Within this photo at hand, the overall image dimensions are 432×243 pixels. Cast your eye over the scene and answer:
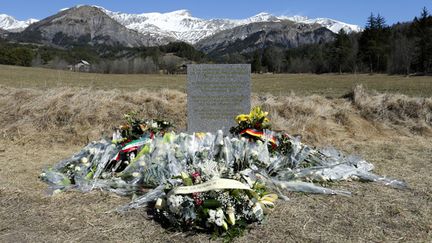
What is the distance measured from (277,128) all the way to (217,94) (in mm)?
2021

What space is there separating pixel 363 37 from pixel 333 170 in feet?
277

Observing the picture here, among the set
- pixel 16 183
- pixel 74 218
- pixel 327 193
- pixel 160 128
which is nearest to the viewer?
pixel 74 218

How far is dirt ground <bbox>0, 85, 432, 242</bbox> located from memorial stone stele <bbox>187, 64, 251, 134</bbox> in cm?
183

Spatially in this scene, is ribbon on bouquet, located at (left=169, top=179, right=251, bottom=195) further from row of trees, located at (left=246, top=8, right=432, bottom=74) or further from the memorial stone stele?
row of trees, located at (left=246, top=8, right=432, bottom=74)

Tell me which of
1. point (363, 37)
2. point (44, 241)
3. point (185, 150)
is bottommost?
point (44, 241)

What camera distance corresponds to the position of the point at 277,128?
376 inches

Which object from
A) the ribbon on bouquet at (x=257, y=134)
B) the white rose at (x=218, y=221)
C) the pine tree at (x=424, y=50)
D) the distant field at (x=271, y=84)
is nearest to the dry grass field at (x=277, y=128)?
the white rose at (x=218, y=221)

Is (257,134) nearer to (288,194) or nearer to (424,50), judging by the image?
(288,194)

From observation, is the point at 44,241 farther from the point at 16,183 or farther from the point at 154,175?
the point at 16,183

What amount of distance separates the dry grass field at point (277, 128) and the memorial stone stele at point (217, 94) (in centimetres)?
159

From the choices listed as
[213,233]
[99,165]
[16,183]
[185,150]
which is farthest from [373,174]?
[16,183]

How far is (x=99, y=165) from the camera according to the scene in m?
5.80

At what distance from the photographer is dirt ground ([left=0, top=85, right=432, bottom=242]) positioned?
4035 mm

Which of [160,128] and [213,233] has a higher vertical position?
[160,128]
